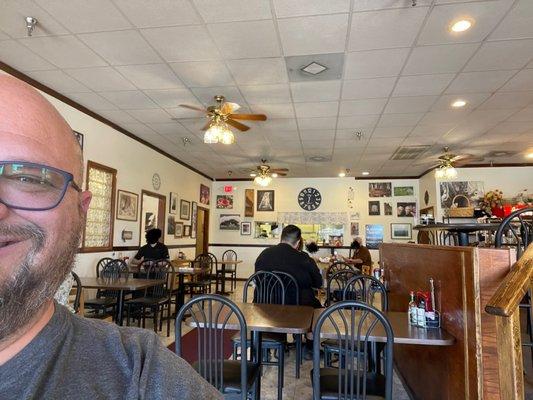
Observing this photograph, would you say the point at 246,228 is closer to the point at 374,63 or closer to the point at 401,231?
the point at 401,231

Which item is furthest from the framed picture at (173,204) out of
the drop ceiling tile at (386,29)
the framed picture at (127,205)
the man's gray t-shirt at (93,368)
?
the man's gray t-shirt at (93,368)

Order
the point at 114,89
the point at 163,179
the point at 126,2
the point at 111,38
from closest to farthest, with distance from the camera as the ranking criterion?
the point at 126,2
the point at 111,38
the point at 114,89
the point at 163,179

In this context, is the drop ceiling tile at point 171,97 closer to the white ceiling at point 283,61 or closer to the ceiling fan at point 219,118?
the white ceiling at point 283,61

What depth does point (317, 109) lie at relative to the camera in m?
5.03

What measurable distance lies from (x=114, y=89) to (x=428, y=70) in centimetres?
382

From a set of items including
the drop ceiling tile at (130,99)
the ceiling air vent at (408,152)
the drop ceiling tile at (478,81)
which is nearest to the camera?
the drop ceiling tile at (478,81)

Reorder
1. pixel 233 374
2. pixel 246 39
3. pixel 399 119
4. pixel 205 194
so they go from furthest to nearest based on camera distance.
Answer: pixel 205 194 → pixel 399 119 → pixel 246 39 → pixel 233 374

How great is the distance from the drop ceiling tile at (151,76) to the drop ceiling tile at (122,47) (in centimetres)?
12

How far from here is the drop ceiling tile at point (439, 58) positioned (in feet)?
11.2

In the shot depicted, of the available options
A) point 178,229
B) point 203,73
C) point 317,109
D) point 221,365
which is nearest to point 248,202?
point 178,229

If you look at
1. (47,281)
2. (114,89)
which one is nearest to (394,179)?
(114,89)

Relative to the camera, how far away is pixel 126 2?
2750mm

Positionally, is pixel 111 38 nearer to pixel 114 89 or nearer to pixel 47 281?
pixel 114 89

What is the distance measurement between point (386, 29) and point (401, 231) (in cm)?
787
